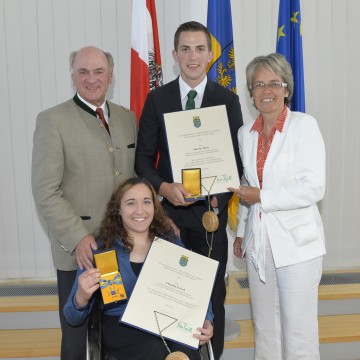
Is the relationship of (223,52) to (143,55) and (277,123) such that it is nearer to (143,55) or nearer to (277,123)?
(143,55)

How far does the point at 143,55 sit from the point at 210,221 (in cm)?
161

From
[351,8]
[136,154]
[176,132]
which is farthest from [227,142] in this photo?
[351,8]

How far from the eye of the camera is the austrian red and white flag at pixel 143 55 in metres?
3.25

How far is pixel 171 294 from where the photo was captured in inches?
71.5

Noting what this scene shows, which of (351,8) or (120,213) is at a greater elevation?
(351,8)

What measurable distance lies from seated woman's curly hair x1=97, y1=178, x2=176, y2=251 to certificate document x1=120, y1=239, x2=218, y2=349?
0.16 m

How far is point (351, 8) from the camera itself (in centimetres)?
394

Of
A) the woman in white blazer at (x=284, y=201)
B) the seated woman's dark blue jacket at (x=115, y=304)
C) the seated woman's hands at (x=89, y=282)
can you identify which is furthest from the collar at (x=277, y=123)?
the seated woman's hands at (x=89, y=282)

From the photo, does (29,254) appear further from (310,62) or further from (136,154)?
(310,62)

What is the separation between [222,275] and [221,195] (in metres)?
0.46

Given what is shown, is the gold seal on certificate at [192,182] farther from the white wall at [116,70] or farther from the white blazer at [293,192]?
the white wall at [116,70]

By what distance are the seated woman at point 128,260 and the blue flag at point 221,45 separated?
1.42m

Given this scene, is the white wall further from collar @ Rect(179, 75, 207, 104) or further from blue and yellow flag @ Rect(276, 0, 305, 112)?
collar @ Rect(179, 75, 207, 104)

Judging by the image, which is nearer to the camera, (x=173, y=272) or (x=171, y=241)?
(x=173, y=272)
